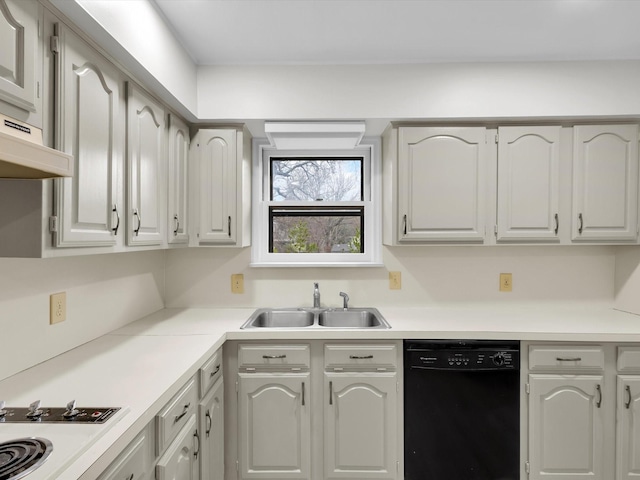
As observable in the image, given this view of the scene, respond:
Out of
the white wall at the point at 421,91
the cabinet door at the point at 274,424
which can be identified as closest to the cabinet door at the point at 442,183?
the white wall at the point at 421,91

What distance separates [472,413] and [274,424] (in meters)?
1.04

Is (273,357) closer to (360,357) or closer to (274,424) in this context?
(274,424)

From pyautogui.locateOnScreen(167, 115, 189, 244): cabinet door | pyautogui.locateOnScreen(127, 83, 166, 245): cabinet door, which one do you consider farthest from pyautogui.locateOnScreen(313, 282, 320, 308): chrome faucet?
pyautogui.locateOnScreen(127, 83, 166, 245): cabinet door

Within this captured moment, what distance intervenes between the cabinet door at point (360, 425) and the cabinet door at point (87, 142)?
1.33 metres

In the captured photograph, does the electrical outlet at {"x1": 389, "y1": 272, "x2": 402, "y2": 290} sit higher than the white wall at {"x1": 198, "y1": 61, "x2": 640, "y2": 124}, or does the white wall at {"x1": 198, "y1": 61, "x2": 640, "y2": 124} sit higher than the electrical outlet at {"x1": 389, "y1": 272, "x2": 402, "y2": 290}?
the white wall at {"x1": 198, "y1": 61, "x2": 640, "y2": 124}

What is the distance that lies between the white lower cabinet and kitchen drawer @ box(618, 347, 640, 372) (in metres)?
1.14

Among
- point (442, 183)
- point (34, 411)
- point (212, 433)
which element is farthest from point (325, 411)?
point (442, 183)

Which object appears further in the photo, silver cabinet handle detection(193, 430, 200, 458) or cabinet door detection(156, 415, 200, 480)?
silver cabinet handle detection(193, 430, 200, 458)

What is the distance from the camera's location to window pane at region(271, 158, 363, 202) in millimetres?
2682

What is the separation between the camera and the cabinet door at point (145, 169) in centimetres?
154

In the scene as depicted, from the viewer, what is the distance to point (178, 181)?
2.03 meters

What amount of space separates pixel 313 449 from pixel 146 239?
4.53 ft

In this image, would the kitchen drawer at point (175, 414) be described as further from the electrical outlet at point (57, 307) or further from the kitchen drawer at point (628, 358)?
the kitchen drawer at point (628, 358)

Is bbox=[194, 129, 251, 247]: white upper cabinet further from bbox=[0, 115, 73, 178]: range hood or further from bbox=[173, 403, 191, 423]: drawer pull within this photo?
bbox=[0, 115, 73, 178]: range hood
